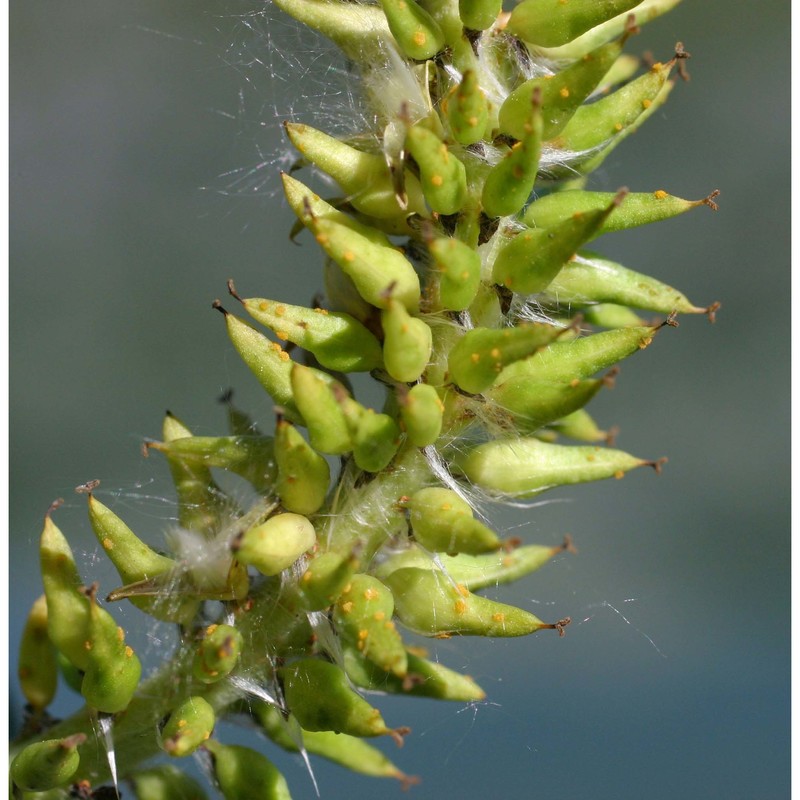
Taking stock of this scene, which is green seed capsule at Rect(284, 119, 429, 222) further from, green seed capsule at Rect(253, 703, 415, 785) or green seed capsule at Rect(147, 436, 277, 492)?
green seed capsule at Rect(253, 703, 415, 785)

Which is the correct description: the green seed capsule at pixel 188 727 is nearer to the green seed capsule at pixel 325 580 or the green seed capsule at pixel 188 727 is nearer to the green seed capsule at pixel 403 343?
the green seed capsule at pixel 325 580

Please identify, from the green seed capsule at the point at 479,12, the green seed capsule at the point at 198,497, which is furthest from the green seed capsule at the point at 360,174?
the green seed capsule at the point at 198,497

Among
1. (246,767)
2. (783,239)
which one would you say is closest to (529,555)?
(246,767)

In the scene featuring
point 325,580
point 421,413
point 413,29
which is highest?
point 413,29

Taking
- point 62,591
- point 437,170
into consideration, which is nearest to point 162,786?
point 62,591

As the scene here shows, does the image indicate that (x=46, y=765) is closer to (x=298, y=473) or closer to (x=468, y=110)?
(x=298, y=473)

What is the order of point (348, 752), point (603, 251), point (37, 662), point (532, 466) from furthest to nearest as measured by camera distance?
point (603, 251)
point (37, 662)
point (348, 752)
point (532, 466)

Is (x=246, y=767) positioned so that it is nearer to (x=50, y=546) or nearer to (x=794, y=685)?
(x=50, y=546)
